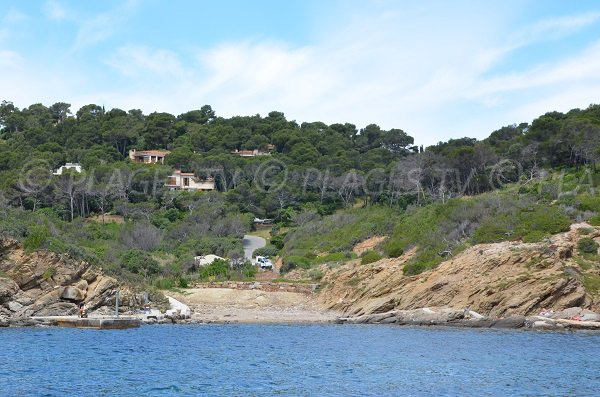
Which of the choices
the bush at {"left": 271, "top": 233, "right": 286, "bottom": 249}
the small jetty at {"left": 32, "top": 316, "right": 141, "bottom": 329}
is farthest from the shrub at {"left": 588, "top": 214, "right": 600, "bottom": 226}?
the bush at {"left": 271, "top": 233, "right": 286, "bottom": 249}

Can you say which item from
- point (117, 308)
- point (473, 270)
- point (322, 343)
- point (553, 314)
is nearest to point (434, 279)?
point (473, 270)

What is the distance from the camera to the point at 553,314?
44.9 meters

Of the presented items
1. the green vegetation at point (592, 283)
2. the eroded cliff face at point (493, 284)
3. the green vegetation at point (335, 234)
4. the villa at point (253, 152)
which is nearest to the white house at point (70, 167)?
the villa at point (253, 152)

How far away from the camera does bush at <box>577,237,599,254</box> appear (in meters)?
50.3

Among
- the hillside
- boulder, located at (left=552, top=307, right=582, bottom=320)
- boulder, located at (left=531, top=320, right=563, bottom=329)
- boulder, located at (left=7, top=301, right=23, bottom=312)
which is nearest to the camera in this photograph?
boulder, located at (left=531, top=320, right=563, bottom=329)

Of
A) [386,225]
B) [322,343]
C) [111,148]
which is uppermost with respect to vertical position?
[111,148]

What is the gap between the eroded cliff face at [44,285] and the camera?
47281mm

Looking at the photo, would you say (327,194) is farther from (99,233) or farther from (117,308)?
(117,308)

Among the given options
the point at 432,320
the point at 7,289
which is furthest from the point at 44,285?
the point at 432,320

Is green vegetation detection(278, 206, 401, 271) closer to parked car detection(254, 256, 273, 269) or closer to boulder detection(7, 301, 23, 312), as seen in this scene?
parked car detection(254, 256, 273, 269)

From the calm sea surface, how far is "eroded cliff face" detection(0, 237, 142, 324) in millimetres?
3743

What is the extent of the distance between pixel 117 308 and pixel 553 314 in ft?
81.3

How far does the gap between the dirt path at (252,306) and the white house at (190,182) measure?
1744 inches

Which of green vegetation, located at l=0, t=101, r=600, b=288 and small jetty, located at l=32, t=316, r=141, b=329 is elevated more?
green vegetation, located at l=0, t=101, r=600, b=288
